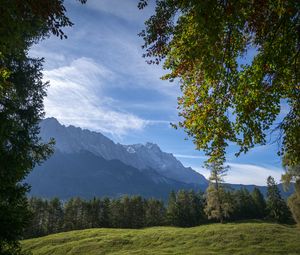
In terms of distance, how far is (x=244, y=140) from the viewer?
12.6 meters

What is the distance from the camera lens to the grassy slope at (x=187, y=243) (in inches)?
1790

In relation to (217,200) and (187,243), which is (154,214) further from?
(187,243)

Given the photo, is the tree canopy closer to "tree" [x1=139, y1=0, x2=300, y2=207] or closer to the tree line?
"tree" [x1=139, y1=0, x2=300, y2=207]

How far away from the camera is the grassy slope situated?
149 ft

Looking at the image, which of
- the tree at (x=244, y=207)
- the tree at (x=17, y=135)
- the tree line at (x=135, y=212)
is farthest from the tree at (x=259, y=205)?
the tree at (x=17, y=135)

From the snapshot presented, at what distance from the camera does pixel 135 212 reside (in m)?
130

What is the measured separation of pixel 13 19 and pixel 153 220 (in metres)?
129

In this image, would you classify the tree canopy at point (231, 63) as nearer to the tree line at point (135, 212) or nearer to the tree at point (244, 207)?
the tree line at point (135, 212)

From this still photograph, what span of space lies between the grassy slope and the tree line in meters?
61.7

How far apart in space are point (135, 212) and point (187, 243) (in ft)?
269

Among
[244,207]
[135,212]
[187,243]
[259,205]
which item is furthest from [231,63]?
[259,205]

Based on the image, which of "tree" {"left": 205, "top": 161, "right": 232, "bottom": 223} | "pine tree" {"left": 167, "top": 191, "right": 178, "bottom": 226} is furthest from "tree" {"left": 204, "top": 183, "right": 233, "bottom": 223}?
"pine tree" {"left": 167, "top": 191, "right": 178, "bottom": 226}

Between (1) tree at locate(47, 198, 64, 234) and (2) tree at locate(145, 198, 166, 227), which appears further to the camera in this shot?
(2) tree at locate(145, 198, 166, 227)

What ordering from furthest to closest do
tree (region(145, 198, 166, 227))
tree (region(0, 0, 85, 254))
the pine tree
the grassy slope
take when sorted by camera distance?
1. tree (region(145, 198, 166, 227))
2. the pine tree
3. the grassy slope
4. tree (region(0, 0, 85, 254))
